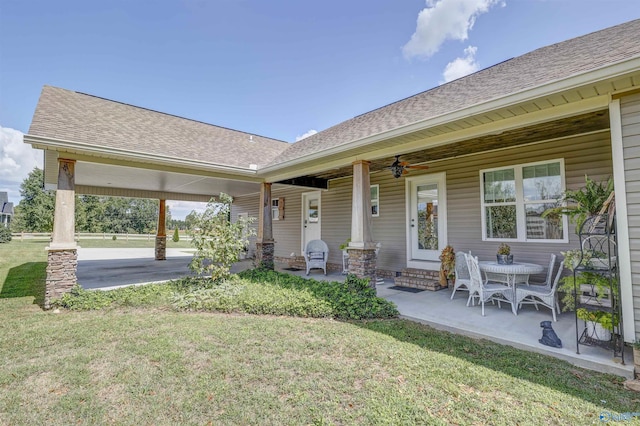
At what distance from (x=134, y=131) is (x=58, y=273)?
3360mm

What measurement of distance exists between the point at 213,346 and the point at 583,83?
4877 millimetres

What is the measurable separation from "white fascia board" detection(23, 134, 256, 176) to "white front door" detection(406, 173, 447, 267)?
14.1 feet

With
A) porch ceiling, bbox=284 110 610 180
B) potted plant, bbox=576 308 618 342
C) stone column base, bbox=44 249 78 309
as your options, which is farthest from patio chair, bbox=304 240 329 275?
potted plant, bbox=576 308 618 342

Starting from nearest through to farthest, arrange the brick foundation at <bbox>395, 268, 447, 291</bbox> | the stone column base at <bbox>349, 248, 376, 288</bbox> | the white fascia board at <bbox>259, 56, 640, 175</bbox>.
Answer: the white fascia board at <bbox>259, 56, 640, 175</bbox> < the stone column base at <bbox>349, 248, 376, 288</bbox> < the brick foundation at <bbox>395, 268, 447, 291</bbox>

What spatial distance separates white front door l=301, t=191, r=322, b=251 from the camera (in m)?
9.91

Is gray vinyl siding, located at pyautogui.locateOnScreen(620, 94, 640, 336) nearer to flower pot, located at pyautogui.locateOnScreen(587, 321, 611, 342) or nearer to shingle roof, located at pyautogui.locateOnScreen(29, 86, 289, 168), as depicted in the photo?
flower pot, located at pyautogui.locateOnScreen(587, 321, 611, 342)

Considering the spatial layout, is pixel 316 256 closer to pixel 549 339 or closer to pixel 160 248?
pixel 549 339

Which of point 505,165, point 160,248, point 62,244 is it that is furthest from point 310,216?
point 160,248

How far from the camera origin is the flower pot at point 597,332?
10.5 feet

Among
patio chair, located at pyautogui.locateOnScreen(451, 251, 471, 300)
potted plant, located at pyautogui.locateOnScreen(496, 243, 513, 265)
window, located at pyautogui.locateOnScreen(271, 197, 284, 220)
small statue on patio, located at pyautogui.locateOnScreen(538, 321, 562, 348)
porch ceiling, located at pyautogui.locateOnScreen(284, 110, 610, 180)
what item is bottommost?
small statue on patio, located at pyautogui.locateOnScreen(538, 321, 562, 348)

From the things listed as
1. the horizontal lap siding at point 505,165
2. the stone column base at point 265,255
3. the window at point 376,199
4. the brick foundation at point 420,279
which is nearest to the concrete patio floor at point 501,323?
the brick foundation at point 420,279

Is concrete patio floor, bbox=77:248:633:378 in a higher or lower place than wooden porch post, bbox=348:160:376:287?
lower

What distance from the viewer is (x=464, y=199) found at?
21.1 feet

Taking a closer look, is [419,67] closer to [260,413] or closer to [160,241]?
[260,413]
